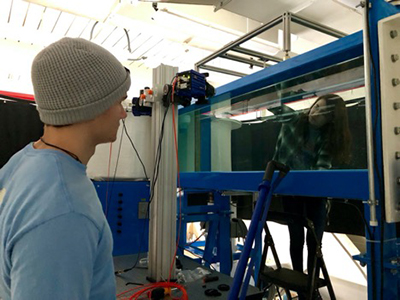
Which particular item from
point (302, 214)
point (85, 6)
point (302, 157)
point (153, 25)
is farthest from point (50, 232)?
point (153, 25)

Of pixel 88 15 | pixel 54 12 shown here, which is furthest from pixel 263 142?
pixel 54 12

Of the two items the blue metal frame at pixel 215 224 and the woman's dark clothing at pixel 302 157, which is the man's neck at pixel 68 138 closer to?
the woman's dark clothing at pixel 302 157

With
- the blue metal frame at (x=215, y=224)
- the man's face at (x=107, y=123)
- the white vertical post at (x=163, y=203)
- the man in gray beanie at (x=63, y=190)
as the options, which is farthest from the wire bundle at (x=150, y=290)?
the blue metal frame at (x=215, y=224)

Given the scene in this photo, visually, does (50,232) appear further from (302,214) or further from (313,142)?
(302,214)

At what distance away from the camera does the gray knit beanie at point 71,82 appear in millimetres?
552

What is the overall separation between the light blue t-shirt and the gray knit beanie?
8 centimetres

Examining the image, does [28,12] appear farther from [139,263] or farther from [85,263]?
[85,263]

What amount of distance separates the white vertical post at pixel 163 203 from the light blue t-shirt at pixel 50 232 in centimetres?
85

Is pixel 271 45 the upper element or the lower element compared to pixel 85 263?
upper

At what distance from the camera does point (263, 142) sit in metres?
1.75

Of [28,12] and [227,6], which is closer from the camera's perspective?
[227,6]

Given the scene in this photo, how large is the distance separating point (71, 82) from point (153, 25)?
7.31 ft

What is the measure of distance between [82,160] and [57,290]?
27 cm

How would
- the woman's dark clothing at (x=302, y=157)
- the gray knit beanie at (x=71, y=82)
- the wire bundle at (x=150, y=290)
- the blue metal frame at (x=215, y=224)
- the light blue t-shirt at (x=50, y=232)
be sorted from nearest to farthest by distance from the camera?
the light blue t-shirt at (x=50, y=232) < the gray knit beanie at (x=71, y=82) < the wire bundle at (x=150, y=290) < the woman's dark clothing at (x=302, y=157) < the blue metal frame at (x=215, y=224)
